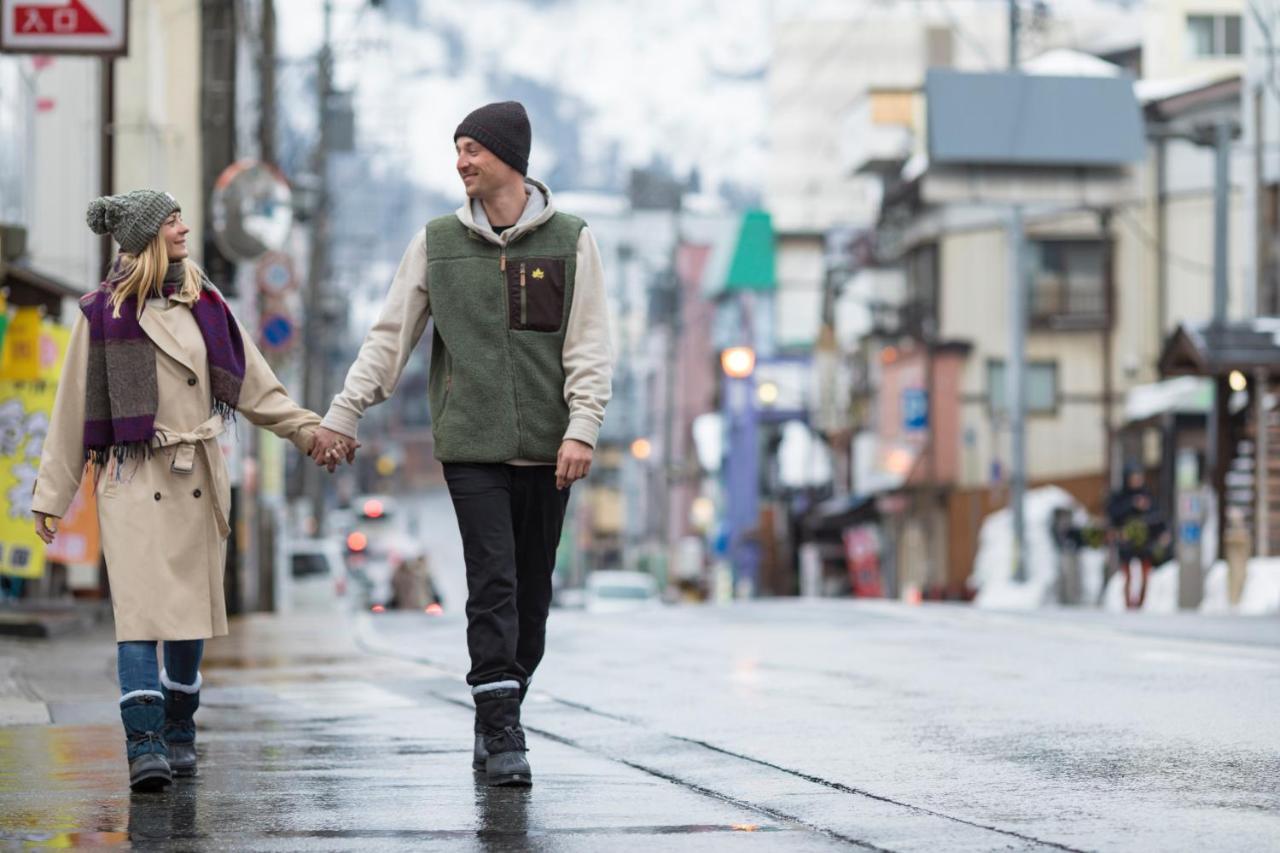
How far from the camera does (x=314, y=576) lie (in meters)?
39.3

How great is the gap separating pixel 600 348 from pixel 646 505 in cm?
9223

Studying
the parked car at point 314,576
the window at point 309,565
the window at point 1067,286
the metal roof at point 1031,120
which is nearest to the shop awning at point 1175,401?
the metal roof at point 1031,120

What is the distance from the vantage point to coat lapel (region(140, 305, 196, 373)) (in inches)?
267

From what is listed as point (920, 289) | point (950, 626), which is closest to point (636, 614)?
point (950, 626)

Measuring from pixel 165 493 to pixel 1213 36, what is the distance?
1761 inches

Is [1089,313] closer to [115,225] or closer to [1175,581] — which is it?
[1175,581]

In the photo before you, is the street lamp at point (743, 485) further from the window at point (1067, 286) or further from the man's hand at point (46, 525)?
the man's hand at point (46, 525)

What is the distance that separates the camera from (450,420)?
679 centimetres

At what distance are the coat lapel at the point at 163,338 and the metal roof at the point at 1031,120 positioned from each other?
29588 mm

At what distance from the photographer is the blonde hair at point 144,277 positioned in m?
6.78

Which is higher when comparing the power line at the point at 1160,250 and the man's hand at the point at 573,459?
the power line at the point at 1160,250

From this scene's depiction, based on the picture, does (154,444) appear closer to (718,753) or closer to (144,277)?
(144,277)

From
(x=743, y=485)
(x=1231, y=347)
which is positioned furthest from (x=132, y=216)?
(x=743, y=485)

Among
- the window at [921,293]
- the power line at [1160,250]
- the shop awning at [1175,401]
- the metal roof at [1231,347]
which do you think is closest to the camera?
the metal roof at [1231,347]
